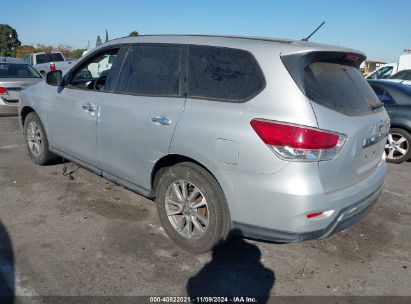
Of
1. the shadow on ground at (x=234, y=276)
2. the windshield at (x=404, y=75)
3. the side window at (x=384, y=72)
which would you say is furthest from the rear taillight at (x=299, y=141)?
the side window at (x=384, y=72)

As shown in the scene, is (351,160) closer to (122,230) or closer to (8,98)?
(122,230)

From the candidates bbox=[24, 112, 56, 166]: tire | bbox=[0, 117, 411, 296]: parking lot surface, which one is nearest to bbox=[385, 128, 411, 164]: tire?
bbox=[0, 117, 411, 296]: parking lot surface

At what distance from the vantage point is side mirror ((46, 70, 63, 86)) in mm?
4673

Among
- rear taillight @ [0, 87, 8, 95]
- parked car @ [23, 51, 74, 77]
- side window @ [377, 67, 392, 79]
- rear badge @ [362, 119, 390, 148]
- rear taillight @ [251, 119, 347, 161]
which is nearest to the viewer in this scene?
rear taillight @ [251, 119, 347, 161]

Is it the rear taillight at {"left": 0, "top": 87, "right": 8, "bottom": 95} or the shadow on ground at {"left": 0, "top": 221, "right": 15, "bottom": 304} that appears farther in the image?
the rear taillight at {"left": 0, "top": 87, "right": 8, "bottom": 95}

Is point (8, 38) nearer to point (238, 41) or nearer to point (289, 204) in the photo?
point (238, 41)

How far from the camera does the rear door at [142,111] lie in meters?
3.27

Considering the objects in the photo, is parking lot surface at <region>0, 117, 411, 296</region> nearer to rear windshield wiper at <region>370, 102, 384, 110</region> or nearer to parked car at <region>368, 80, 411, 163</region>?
rear windshield wiper at <region>370, 102, 384, 110</region>

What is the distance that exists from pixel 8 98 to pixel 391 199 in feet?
25.6

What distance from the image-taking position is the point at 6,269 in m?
2.96

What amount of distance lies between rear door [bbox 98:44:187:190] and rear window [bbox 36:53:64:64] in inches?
691

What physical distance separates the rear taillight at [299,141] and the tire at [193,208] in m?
0.61

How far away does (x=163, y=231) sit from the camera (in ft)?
12.2

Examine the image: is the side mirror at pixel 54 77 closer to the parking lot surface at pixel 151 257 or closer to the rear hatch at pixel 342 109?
the parking lot surface at pixel 151 257
